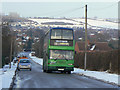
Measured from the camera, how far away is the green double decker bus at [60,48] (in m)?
30.5

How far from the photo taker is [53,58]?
31.4 m

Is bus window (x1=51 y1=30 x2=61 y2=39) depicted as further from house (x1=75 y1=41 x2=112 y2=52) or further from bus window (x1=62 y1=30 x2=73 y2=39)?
house (x1=75 y1=41 x2=112 y2=52)

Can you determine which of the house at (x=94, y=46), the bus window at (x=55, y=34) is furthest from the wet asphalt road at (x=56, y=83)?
the house at (x=94, y=46)

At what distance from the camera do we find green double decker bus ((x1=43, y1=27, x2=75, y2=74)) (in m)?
30.5

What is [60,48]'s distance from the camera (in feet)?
102

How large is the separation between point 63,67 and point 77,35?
12175 cm

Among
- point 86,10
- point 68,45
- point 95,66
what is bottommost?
point 95,66

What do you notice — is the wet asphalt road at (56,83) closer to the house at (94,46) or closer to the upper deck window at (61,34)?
the upper deck window at (61,34)

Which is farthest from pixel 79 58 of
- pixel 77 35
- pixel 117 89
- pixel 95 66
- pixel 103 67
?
pixel 77 35

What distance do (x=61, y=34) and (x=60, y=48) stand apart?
1.47 m

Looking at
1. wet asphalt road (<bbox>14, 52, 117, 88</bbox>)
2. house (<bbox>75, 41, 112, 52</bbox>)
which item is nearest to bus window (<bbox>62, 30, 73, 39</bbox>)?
wet asphalt road (<bbox>14, 52, 117, 88</bbox>)

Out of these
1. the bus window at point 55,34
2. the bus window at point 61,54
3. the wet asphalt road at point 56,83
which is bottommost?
the wet asphalt road at point 56,83

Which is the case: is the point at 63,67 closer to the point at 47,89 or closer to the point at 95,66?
the point at 95,66

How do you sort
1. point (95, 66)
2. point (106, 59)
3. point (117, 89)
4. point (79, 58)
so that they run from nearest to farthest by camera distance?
point (117, 89), point (106, 59), point (95, 66), point (79, 58)
